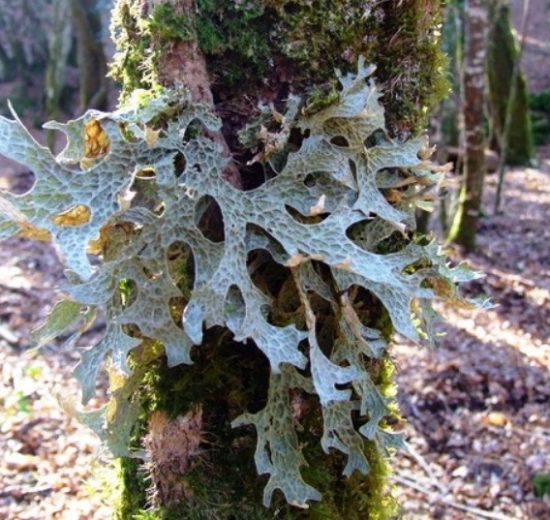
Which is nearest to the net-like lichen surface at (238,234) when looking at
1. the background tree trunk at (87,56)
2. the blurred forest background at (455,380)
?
the blurred forest background at (455,380)

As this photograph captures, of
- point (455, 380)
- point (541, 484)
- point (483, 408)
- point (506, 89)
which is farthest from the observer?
point (506, 89)

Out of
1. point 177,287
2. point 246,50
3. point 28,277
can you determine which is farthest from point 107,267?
point 28,277

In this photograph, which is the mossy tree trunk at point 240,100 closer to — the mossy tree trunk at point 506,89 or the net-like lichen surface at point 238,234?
the net-like lichen surface at point 238,234

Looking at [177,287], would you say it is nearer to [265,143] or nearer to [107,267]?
[107,267]

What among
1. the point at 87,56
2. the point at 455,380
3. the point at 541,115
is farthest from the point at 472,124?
the point at 541,115

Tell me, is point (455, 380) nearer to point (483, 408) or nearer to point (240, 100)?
point (483, 408)

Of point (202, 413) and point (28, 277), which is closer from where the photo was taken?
point (202, 413)

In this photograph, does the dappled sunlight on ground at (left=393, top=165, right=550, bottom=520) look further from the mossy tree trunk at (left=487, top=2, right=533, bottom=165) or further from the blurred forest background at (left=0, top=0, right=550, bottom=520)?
the mossy tree trunk at (left=487, top=2, right=533, bottom=165)
